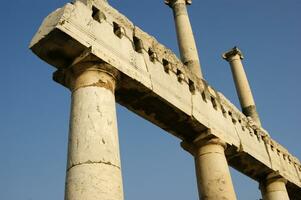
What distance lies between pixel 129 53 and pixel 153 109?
5.47 feet

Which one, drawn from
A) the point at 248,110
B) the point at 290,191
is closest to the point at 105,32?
the point at 248,110

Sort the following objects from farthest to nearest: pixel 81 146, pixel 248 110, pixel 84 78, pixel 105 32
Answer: pixel 248 110 → pixel 105 32 → pixel 84 78 → pixel 81 146

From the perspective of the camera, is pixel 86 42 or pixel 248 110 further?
pixel 248 110

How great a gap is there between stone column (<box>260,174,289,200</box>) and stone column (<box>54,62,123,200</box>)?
805 centimetres

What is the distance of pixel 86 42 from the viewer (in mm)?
6887

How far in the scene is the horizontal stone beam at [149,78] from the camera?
22.6ft

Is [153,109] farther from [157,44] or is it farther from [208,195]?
[208,195]

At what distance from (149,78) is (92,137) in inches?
107

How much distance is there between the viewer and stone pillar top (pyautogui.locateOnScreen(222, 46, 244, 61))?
1670cm

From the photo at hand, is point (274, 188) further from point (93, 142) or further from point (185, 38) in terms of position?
point (93, 142)

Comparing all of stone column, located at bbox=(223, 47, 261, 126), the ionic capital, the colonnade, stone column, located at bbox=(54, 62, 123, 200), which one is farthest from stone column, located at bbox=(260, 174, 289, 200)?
stone column, located at bbox=(54, 62, 123, 200)

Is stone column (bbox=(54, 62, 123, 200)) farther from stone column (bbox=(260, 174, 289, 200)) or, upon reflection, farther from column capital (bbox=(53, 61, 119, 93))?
stone column (bbox=(260, 174, 289, 200))

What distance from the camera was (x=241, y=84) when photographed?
16.0 meters

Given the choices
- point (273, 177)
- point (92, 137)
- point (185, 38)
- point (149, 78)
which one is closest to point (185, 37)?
point (185, 38)
